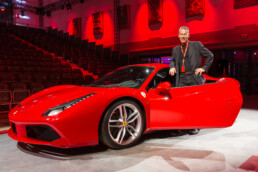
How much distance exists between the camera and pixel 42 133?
2.36 m

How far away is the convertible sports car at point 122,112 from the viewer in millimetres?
2305

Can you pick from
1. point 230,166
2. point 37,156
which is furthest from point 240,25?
point 37,156

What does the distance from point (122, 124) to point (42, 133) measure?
906 millimetres

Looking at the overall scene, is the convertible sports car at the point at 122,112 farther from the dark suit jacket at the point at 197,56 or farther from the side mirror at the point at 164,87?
the dark suit jacket at the point at 197,56

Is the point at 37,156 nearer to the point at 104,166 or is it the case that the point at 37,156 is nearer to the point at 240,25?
the point at 104,166

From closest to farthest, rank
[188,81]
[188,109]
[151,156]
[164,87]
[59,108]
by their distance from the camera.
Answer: [59,108] → [151,156] → [164,87] → [188,109] → [188,81]

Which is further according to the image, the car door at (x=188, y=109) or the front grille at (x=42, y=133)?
the car door at (x=188, y=109)

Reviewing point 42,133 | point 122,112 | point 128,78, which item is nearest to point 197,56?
point 128,78

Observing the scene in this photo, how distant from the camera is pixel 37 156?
247cm

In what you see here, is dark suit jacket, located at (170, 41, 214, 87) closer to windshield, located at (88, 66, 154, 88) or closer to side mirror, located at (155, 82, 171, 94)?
windshield, located at (88, 66, 154, 88)

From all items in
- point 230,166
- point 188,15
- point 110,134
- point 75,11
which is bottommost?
point 230,166

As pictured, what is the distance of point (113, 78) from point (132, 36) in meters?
11.8

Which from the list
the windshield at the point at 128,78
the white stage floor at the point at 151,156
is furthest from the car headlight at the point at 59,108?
the windshield at the point at 128,78

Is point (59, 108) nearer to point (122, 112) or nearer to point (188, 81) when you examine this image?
point (122, 112)
